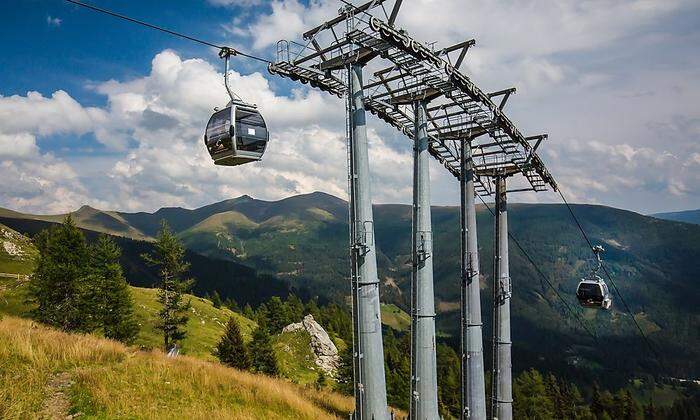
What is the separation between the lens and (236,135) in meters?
12.7

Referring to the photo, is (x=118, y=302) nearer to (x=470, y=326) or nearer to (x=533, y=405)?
(x=470, y=326)

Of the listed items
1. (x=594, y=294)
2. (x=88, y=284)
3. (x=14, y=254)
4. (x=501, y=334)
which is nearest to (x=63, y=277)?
(x=88, y=284)

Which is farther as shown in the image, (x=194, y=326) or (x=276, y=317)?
(x=276, y=317)

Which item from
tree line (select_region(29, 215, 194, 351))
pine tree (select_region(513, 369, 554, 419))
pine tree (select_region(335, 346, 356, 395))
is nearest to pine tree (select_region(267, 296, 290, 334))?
pine tree (select_region(335, 346, 356, 395))

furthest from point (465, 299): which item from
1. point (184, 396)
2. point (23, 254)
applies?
point (23, 254)

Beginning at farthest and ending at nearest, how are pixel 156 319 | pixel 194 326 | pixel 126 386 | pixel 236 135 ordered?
pixel 194 326, pixel 156 319, pixel 126 386, pixel 236 135

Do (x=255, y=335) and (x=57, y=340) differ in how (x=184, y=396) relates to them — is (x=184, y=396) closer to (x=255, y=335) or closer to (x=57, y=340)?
(x=57, y=340)

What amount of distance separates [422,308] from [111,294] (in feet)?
140

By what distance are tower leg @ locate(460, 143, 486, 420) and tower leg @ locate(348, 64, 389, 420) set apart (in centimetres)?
859

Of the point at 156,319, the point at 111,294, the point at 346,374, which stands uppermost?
the point at 111,294

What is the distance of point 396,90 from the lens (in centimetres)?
1923

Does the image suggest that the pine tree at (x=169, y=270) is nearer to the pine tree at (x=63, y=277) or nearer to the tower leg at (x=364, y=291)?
the pine tree at (x=63, y=277)

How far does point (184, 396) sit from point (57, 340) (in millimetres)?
5877

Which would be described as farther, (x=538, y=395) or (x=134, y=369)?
(x=538, y=395)
